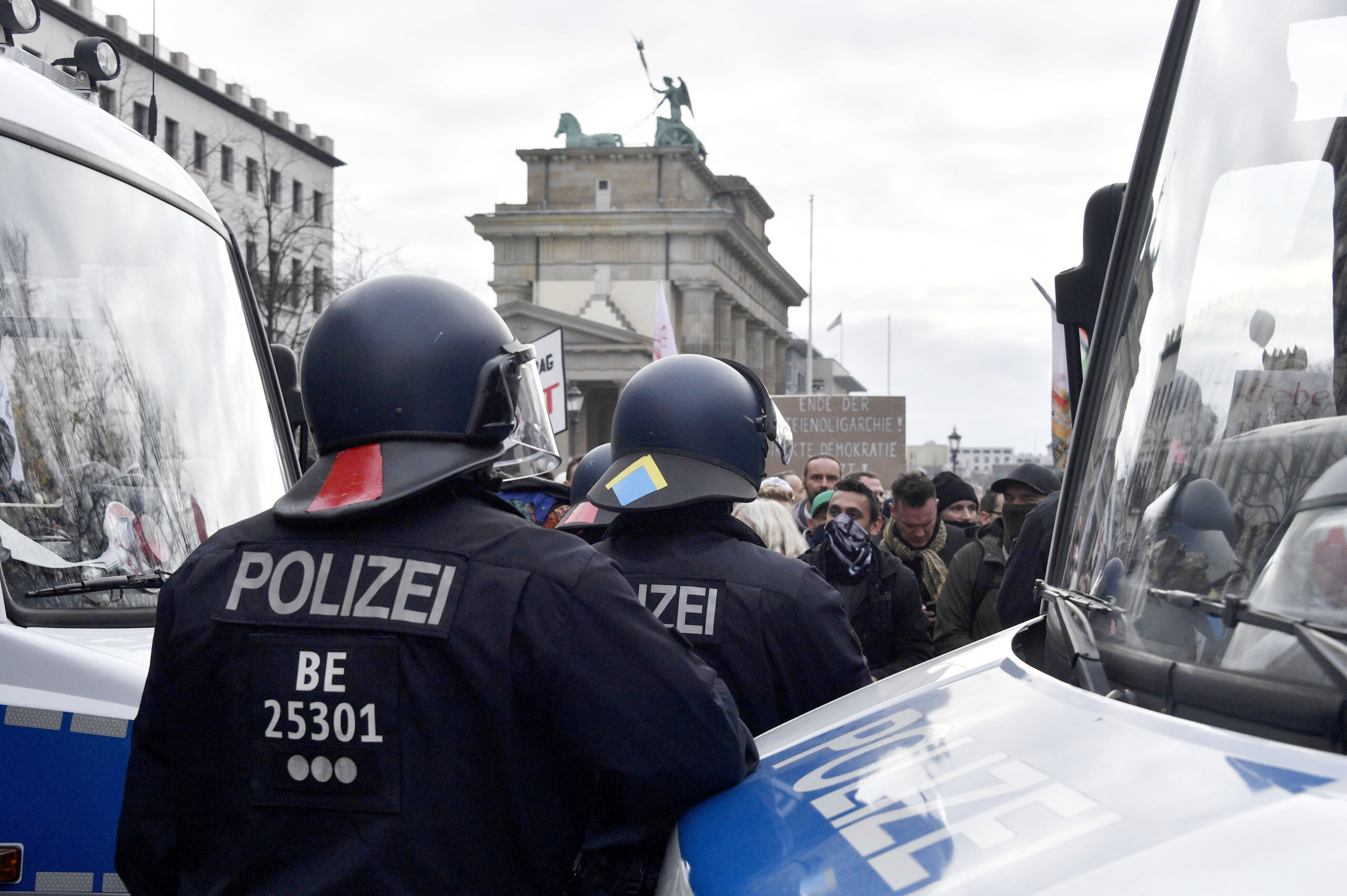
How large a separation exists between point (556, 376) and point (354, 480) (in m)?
9.07

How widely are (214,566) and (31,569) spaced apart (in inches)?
51.5

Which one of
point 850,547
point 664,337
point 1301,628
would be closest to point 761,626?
point 1301,628

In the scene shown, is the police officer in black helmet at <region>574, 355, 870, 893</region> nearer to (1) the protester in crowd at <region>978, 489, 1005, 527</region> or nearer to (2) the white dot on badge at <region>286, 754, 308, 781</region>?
(2) the white dot on badge at <region>286, 754, 308, 781</region>

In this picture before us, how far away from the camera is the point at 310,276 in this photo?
3488 centimetres

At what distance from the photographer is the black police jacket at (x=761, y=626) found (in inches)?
117

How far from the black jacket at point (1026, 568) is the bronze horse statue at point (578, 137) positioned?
197ft

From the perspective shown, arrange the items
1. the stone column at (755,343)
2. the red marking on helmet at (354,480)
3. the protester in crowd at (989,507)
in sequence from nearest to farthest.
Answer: the red marking on helmet at (354,480) → the protester in crowd at (989,507) → the stone column at (755,343)

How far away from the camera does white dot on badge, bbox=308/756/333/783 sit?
1.93 metres

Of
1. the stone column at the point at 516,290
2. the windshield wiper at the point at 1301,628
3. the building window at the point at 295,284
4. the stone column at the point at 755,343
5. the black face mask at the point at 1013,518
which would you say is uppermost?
the stone column at the point at 516,290

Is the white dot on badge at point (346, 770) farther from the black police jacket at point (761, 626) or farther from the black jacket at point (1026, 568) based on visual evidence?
the black jacket at point (1026, 568)

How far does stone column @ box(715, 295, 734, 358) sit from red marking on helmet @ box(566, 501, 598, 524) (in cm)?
5528

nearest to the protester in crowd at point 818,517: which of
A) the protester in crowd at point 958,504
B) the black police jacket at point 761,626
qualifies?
the protester in crowd at point 958,504

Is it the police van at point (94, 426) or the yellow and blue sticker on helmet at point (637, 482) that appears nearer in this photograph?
the police van at point (94, 426)

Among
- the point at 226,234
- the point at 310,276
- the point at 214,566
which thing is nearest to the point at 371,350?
the point at 214,566
